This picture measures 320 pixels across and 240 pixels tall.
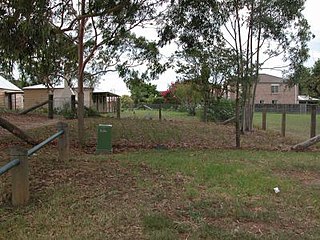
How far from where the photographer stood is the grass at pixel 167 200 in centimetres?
430

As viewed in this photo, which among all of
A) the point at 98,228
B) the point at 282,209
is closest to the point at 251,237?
the point at 282,209

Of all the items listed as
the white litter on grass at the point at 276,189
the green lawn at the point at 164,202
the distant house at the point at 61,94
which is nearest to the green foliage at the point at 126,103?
the distant house at the point at 61,94

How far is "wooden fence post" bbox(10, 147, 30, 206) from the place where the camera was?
4883mm

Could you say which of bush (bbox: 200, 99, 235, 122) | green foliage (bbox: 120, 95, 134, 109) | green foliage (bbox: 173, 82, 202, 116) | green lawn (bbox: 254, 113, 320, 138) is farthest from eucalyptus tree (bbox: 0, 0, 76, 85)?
green foliage (bbox: 120, 95, 134, 109)

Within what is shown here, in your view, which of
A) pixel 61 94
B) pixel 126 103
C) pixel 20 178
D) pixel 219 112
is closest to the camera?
pixel 20 178

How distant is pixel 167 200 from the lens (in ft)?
17.7

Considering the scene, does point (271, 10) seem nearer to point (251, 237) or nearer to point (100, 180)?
point (100, 180)

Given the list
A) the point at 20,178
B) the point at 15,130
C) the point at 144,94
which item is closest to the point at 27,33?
the point at 20,178

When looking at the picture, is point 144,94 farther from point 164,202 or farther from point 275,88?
point 164,202

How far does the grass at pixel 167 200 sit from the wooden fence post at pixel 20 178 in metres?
0.13

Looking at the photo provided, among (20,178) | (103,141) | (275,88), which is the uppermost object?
(275,88)

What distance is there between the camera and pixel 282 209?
207 inches

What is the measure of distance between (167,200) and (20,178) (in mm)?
1966

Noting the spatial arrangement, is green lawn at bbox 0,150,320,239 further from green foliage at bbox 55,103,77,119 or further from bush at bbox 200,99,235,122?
bush at bbox 200,99,235,122
